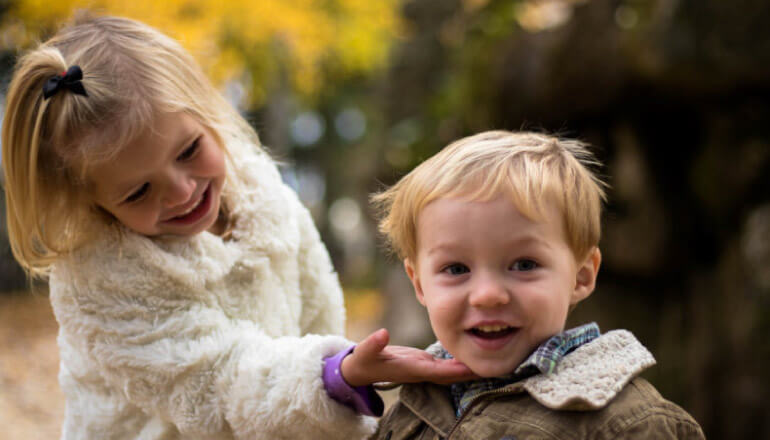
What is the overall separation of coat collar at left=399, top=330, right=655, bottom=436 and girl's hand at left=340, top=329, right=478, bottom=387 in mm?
69

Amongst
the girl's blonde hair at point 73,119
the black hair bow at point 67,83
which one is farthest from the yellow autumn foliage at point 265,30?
the black hair bow at point 67,83

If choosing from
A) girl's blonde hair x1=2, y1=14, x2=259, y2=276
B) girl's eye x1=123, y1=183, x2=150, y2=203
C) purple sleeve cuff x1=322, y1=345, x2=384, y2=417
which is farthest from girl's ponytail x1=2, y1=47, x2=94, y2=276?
purple sleeve cuff x1=322, y1=345, x2=384, y2=417

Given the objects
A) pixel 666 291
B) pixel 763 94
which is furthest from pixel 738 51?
pixel 666 291

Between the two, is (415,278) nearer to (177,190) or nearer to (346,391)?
(346,391)

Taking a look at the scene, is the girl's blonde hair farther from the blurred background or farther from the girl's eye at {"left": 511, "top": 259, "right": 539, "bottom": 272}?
the girl's eye at {"left": 511, "top": 259, "right": 539, "bottom": 272}

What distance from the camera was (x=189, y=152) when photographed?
70.9 inches

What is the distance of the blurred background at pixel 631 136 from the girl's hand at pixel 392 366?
1.03m

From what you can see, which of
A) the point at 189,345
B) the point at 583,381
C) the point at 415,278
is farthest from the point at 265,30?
the point at 583,381

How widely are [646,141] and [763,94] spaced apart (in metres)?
1.00

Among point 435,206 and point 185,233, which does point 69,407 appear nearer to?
point 185,233

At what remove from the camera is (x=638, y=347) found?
144 cm

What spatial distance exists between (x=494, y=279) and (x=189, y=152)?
33.9 inches

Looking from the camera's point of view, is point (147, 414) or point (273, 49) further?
point (273, 49)

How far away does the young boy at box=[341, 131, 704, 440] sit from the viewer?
52.1 inches
